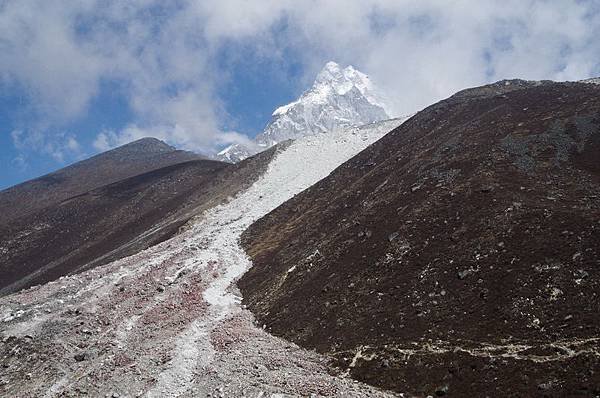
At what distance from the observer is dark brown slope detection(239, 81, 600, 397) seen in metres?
21.9

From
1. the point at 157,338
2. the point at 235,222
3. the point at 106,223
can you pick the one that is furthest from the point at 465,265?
the point at 106,223

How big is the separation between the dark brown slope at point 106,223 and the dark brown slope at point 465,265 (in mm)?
31713

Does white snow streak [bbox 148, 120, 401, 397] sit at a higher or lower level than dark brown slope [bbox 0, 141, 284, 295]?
lower

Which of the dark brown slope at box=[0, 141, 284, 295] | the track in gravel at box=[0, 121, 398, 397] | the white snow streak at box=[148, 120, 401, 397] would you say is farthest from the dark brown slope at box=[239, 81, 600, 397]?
the dark brown slope at box=[0, 141, 284, 295]

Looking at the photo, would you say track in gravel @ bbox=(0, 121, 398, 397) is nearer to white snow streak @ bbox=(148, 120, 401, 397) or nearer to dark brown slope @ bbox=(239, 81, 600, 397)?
white snow streak @ bbox=(148, 120, 401, 397)

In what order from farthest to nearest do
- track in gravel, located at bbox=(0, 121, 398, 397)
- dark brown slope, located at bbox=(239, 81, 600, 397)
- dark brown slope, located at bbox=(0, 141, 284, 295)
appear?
dark brown slope, located at bbox=(0, 141, 284, 295) < track in gravel, located at bbox=(0, 121, 398, 397) < dark brown slope, located at bbox=(239, 81, 600, 397)

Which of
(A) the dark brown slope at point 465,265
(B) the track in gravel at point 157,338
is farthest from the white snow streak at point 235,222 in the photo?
(A) the dark brown slope at point 465,265

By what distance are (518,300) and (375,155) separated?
4337 centimetres

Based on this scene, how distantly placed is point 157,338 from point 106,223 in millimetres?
74595

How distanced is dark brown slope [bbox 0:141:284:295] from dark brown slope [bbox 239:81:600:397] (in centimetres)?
3171

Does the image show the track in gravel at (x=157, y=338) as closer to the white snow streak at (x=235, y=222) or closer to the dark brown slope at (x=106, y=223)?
the white snow streak at (x=235, y=222)

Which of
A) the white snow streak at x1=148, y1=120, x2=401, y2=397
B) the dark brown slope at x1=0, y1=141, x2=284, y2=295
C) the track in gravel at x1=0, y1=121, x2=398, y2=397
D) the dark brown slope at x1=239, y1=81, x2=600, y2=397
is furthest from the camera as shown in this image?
the dark brown slope at x1=0, y1=141, x2=284, y2=295

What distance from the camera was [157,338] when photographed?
33219 millimetres

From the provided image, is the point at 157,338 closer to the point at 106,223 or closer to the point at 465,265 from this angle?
the point at 465,265
